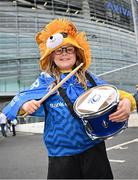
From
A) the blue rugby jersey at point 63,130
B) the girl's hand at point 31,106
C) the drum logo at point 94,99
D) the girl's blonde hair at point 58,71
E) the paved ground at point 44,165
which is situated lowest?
the paved ground at point 44,165

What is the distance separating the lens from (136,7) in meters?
13.8

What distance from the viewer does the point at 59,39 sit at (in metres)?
2.70

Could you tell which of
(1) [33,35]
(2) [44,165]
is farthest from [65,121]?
(1) [33,35]

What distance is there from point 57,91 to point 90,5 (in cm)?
3601

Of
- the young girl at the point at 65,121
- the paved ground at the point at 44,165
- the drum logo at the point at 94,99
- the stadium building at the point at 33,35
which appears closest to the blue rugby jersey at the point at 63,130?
the young girl at the point at 65,121

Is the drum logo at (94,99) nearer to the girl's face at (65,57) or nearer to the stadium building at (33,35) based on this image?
the girl's face at (65,57)

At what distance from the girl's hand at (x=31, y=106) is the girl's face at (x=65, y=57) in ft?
1.35

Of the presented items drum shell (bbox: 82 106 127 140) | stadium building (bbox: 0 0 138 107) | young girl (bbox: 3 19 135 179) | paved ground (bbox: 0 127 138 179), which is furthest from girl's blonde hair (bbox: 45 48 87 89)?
stadium building (bbox: 0 0 138 107)

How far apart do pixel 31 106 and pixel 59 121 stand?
232mm

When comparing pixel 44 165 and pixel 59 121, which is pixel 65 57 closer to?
pixel 59 121

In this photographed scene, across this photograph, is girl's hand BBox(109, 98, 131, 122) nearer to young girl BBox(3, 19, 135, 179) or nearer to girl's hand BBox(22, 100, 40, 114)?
young girl BBox(3, 19, 135, 179)

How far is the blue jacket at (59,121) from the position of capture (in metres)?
2.51

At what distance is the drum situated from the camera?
2.35 metres

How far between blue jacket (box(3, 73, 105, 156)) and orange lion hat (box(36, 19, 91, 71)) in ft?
0.79
